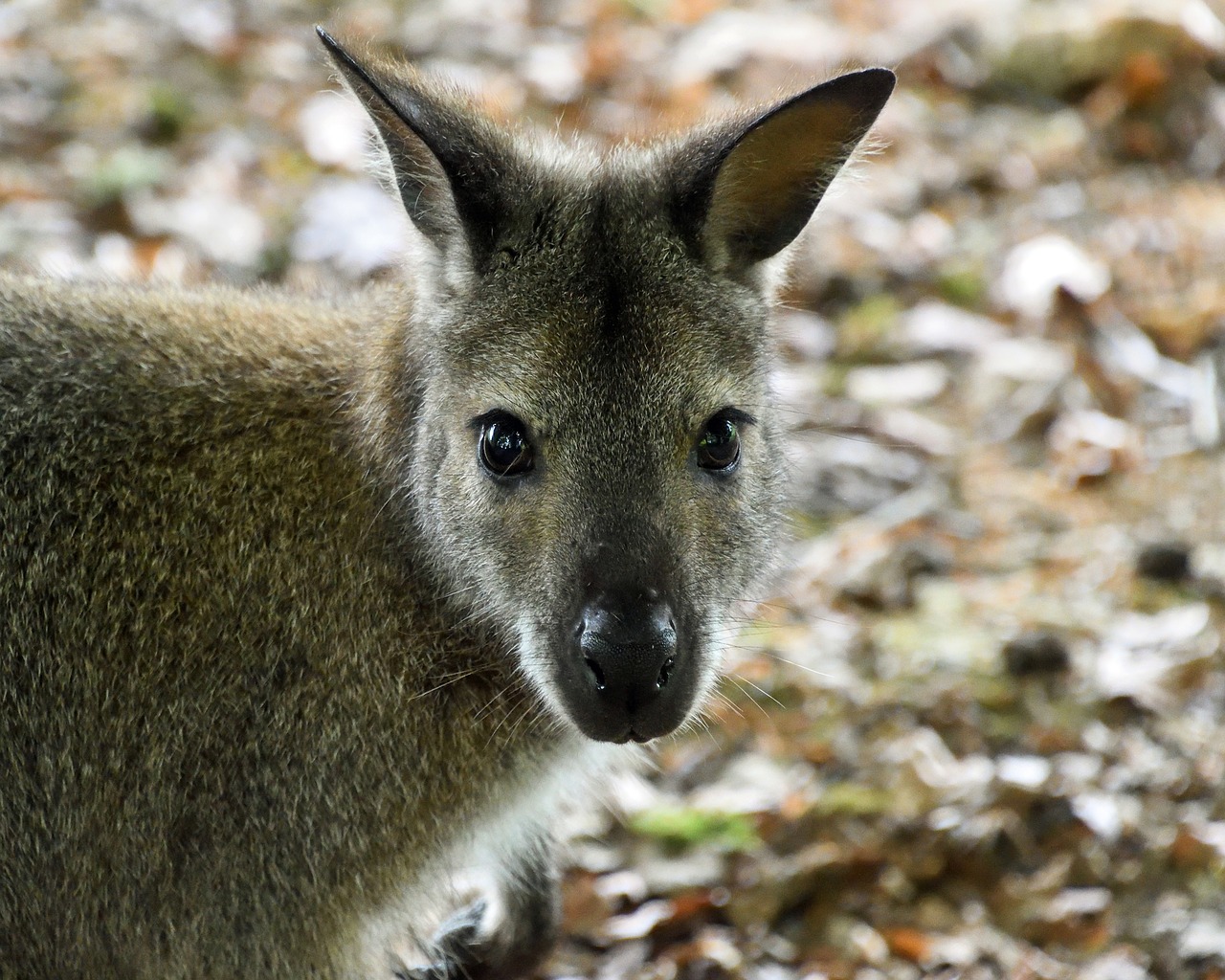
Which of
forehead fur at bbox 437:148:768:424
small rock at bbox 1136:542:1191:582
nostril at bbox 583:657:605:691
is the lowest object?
small rock at bbox 1136:542:1191:582

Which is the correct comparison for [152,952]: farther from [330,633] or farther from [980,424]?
[980,424]

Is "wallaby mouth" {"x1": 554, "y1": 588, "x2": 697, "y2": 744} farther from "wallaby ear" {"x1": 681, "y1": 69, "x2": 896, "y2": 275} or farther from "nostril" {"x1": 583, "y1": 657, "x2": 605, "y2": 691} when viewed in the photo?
"wallaby ear" {"x1": 681, "y1": 69, "x2": 896, "y2": 275}

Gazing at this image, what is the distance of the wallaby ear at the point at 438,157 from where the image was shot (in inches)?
148

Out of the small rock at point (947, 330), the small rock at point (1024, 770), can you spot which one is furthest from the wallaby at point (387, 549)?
the small rock at point (947, 330)

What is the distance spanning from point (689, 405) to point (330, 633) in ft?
3.65

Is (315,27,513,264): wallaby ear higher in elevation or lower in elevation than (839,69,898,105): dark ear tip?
lower

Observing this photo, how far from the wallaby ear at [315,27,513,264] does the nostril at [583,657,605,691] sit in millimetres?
1102

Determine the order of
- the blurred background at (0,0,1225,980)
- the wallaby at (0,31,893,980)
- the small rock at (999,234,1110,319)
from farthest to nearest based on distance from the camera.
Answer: the small rock at (999,234,1110,319)
the blurred background at (0,0,1225,980)
the wallaby at (0,31,893,980)

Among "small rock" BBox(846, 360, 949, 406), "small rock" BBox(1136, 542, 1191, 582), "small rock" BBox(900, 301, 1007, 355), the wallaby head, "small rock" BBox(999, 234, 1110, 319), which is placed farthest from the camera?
"small rock" BBox(999, 234, 1110, 319)

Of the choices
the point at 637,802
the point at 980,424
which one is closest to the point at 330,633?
the point at 637,802

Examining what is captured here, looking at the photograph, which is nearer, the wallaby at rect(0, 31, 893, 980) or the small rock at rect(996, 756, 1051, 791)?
the wallaby at rect(0, 31, 893, 980)

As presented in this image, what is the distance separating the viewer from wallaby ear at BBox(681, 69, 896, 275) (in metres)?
3.93

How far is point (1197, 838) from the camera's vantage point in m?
4.95

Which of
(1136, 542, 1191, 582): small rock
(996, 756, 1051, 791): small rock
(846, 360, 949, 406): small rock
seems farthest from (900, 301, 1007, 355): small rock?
(996, 756, 1051, 791): small rock
